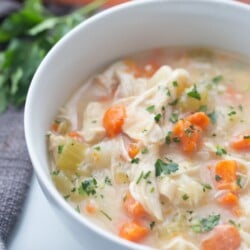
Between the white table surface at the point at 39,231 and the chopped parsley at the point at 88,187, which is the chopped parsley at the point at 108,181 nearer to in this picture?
the chopped parsley at the point at 88,187

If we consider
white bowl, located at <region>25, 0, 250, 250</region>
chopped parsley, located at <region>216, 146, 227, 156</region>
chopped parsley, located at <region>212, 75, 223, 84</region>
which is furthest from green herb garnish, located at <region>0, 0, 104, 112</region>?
chopped parsley, located at <region>216, 146, 227, 156</region>

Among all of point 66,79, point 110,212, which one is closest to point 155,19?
point 66,79

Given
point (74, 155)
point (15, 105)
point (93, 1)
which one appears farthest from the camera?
point (93, 1)

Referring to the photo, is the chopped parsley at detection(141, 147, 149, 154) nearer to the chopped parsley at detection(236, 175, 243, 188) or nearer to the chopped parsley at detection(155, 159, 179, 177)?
the chopped parsley at detection(155, 159, 179, 177)

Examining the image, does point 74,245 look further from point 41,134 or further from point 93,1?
point 93,1


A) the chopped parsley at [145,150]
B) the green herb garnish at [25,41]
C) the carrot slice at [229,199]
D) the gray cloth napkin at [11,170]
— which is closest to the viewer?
the carrot slice at [229,199]

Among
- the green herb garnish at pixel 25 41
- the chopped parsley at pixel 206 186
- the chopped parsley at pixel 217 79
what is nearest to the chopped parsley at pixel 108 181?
the chopped parsley at pixel 206 186

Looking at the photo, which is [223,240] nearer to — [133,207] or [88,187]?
[133,207]
